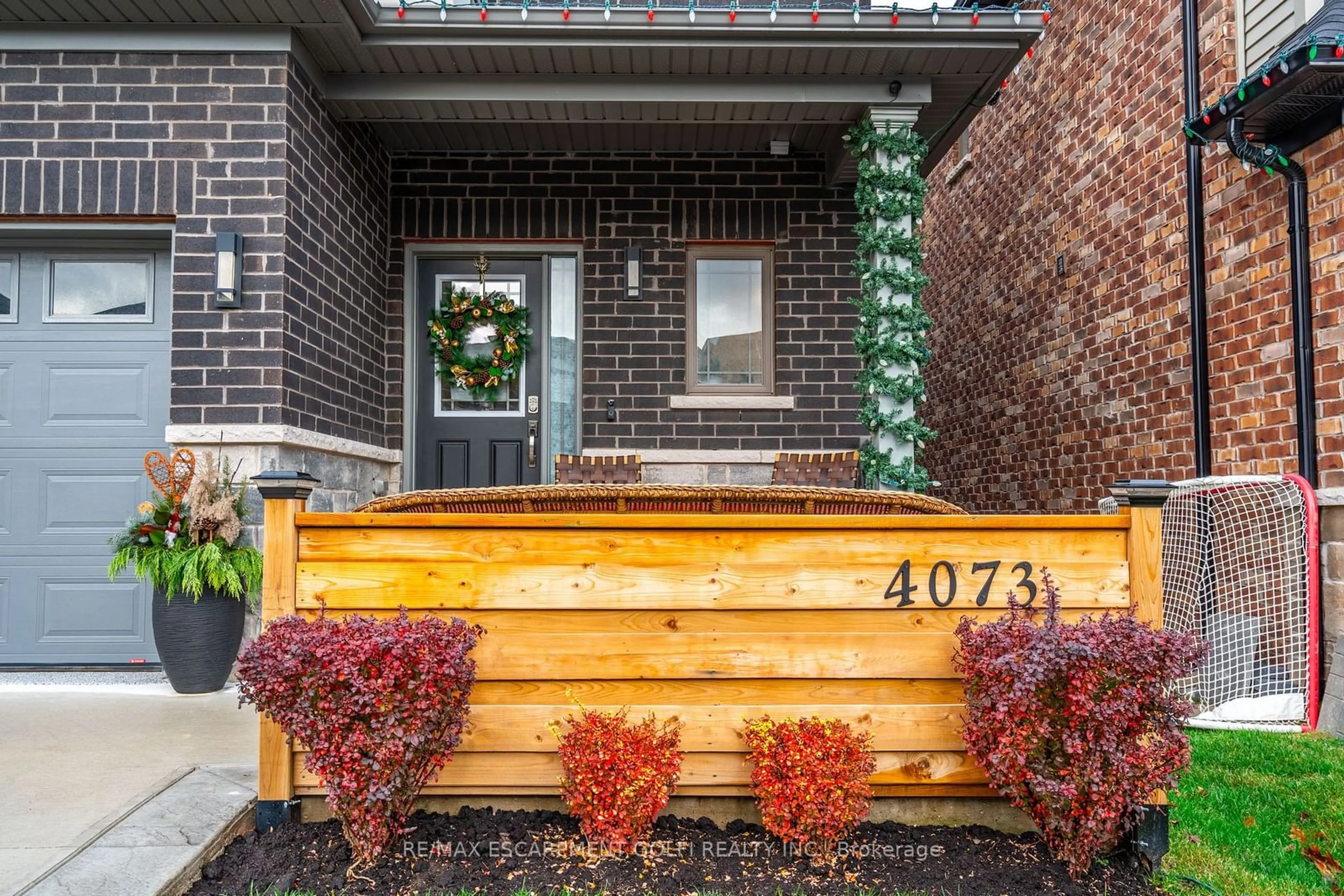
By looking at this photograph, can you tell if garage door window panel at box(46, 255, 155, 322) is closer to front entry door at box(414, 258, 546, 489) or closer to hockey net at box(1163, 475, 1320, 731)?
front entry door at box(414, 258, 546, 489)

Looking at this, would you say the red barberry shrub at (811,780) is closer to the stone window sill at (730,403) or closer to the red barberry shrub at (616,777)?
the red barberry shrub at (616,777)

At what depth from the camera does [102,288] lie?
4637 millimetres

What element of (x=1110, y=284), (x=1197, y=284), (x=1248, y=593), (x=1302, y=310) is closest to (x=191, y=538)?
(x=1248, y=593)

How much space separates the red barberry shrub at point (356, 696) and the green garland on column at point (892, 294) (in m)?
3.41

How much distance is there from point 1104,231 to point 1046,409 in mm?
1448

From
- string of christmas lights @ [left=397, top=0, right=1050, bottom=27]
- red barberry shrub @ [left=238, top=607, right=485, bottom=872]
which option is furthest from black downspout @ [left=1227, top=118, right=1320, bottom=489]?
red barberry shrub @ [left=238, top=607, right=485, bottom=872]

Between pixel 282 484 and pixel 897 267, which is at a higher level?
pixel 897 267

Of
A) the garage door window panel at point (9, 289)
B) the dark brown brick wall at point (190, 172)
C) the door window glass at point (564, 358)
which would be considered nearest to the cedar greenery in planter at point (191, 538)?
the dark brown brick wall at point (190, 172)

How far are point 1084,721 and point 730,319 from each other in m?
4.44

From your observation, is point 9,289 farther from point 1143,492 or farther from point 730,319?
point 1143,492

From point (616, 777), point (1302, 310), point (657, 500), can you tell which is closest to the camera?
point (616, 777)

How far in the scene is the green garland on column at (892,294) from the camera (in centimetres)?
508

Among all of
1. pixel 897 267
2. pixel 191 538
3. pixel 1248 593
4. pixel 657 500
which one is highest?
pixel 897 267

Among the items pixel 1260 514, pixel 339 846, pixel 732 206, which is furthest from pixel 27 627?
pixel 1260 514
